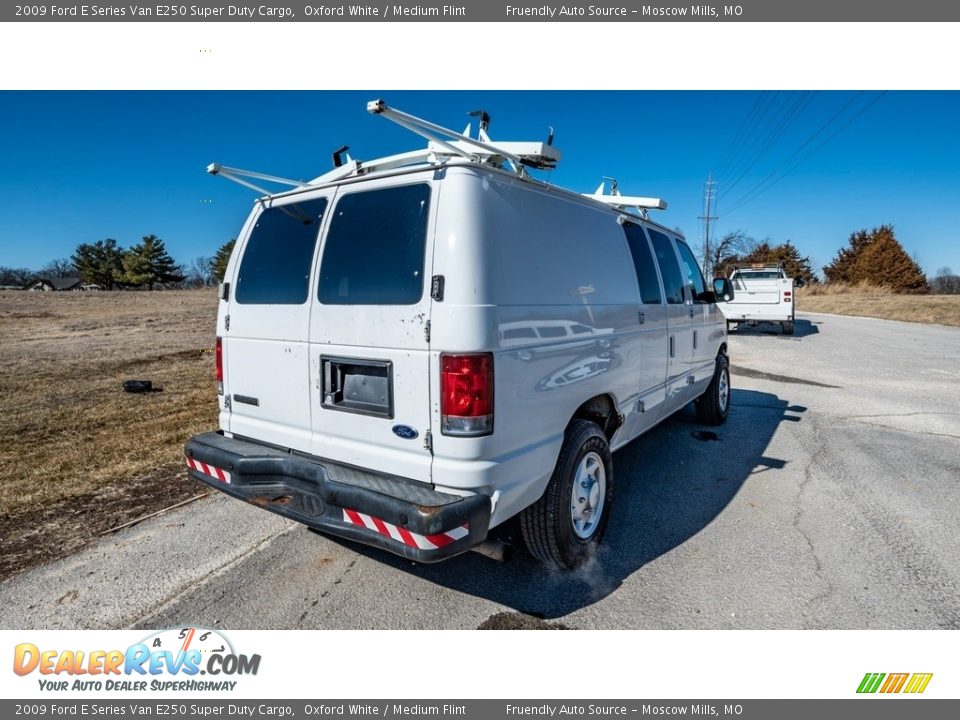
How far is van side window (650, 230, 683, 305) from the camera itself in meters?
4.70

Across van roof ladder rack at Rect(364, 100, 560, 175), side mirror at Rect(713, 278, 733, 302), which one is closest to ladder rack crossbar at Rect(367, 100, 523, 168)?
van roof ladder rack at Rect(364, 100, 560, 175)

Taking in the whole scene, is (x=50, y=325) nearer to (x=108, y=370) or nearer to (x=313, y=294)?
(x=108, y=370)

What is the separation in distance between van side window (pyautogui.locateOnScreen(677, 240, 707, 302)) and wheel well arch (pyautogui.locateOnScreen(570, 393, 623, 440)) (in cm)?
231

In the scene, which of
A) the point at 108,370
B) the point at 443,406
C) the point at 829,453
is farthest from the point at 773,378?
the point at 108,370

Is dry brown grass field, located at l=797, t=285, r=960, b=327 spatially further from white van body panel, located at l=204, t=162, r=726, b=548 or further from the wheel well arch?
white van body panel, located at l=204, t=162, r=726, b=548

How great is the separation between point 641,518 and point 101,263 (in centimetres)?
7438

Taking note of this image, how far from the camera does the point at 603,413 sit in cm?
356

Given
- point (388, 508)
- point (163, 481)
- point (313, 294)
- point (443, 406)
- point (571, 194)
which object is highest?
point (571, 194)

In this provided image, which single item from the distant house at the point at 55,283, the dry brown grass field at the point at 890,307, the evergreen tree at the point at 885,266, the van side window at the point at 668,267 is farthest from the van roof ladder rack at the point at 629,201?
the distant house at the point at 55,283

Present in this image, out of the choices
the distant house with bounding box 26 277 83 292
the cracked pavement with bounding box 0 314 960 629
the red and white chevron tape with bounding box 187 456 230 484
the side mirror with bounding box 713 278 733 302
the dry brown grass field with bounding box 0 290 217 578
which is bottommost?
the cracked pavement with bounding box 0 314 960 629

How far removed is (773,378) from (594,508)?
25.3ft

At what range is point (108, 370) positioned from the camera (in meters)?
9.81

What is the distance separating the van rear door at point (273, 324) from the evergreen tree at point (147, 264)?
66889 mm

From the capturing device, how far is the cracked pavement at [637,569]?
2738 millimetres
